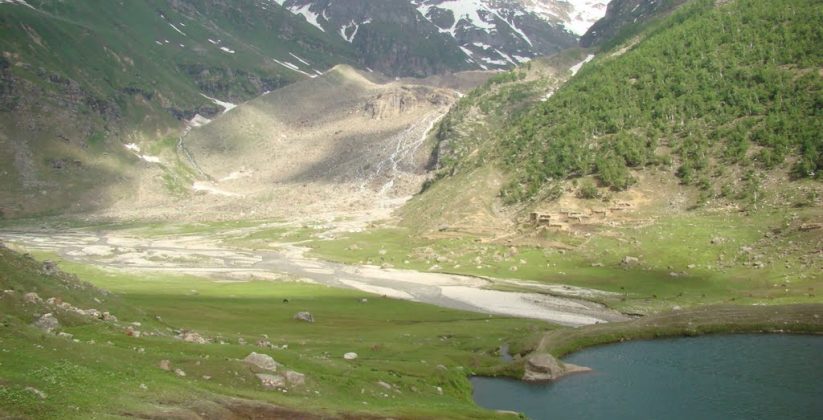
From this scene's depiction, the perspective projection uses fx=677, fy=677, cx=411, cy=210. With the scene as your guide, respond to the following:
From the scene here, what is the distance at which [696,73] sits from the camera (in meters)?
200

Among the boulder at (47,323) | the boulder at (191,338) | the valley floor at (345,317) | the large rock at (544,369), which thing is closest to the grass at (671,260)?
the valley floor at (345,317)

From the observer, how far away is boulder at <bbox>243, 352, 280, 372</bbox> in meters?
48.1

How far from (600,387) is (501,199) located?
13314cm

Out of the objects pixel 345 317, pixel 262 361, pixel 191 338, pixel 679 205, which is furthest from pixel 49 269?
pixel 679 205

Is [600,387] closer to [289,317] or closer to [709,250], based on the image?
[289,317]

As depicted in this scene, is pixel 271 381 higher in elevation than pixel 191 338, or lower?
lower

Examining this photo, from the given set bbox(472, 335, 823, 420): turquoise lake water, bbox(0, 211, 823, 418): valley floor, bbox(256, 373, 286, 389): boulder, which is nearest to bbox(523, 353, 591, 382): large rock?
bbox(472, 335, 823, 420): turquoise lake water

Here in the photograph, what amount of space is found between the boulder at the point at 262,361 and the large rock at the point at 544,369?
30.3m

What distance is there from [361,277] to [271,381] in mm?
104094

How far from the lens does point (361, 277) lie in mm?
150250

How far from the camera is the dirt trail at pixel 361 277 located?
10931cm

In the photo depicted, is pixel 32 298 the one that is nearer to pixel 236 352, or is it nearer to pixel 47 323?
pixel 47 323

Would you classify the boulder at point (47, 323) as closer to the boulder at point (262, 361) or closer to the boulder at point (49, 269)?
the boulder at point (49, 269)

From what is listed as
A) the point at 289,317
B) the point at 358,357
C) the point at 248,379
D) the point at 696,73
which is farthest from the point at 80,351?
the point at 696,73
